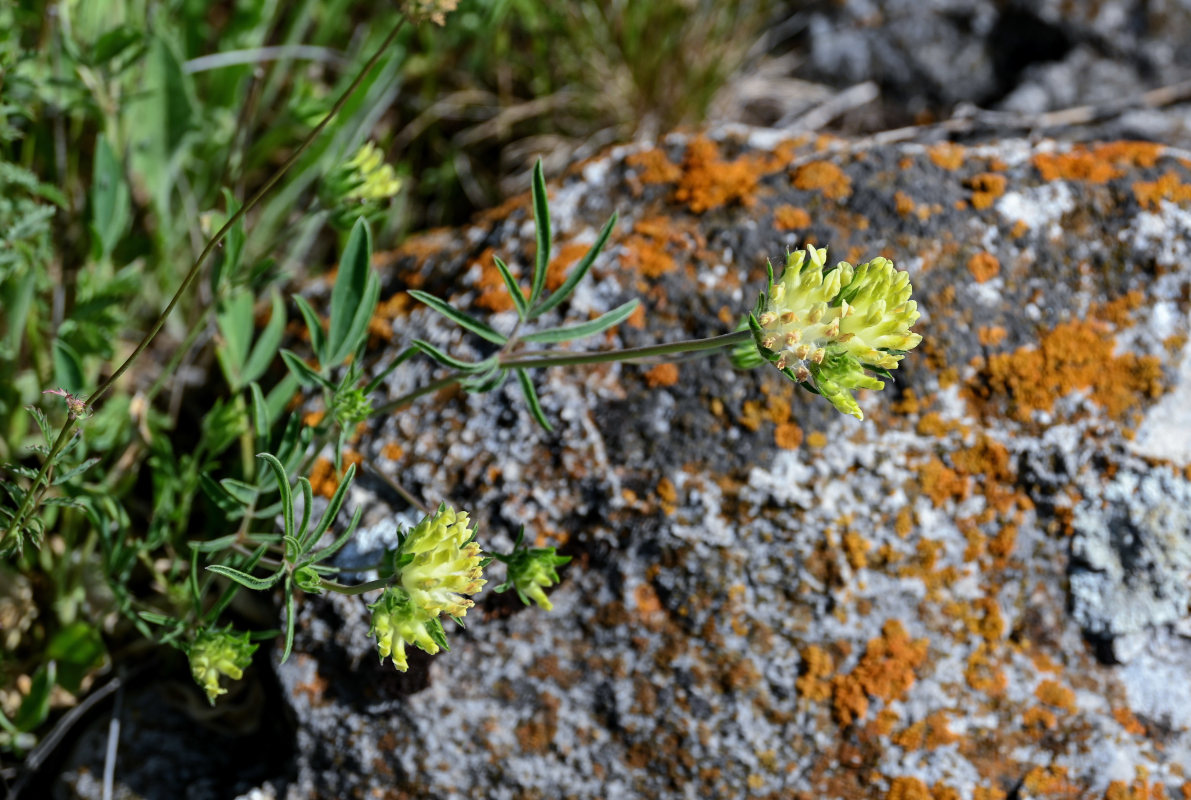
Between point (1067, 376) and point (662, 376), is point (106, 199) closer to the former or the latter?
point (662, 376)

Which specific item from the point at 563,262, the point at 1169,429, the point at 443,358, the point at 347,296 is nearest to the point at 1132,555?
the point at 1169,429

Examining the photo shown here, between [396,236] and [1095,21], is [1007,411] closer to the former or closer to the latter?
[396,236]

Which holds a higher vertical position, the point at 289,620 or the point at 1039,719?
the point at 1039,719

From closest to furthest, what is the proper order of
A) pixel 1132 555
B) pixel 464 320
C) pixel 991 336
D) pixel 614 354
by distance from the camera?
pixel 614 354, pixel 464 320, pixel 1132 555, pixel 991 336

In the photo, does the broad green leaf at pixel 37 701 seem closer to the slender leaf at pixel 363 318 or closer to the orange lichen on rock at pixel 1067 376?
the slender leaf at pixel 363 318

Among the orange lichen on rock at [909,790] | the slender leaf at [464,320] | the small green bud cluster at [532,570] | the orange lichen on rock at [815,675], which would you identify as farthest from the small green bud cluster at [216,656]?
the orange lichen on rock at [909,790]

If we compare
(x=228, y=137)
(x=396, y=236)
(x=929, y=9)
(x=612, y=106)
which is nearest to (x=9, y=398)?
(x=228, y=137)
